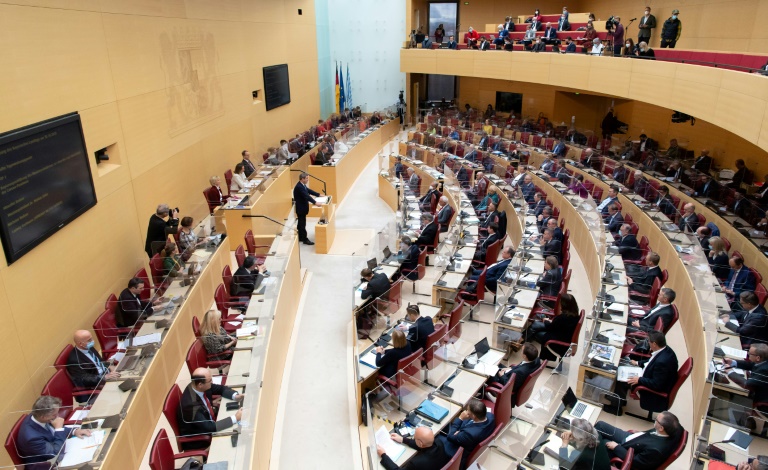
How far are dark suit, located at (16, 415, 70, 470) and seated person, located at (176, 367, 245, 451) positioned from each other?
45.0 inches

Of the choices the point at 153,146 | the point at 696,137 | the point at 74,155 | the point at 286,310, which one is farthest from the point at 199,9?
the point at 696,137

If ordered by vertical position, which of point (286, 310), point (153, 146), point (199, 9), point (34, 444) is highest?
point (199, 9)

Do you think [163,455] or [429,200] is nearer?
[163,455]

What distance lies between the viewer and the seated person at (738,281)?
852 cm

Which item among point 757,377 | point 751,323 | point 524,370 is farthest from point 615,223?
point 524,370

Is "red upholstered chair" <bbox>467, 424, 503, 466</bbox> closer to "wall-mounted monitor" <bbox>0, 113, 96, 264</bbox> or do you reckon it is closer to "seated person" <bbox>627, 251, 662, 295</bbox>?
"seated person" <bbox>627, 251, 662, 295</bbox>

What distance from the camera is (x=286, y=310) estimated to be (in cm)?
887

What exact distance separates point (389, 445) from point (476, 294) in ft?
13.4

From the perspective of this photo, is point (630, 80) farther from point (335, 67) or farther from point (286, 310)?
point (335, 67)

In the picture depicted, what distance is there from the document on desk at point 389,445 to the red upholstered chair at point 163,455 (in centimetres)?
185

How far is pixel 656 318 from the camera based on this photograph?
25.7 ft

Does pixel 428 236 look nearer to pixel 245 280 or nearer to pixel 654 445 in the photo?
pixel 245 280

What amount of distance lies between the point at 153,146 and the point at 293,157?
20.6 ft

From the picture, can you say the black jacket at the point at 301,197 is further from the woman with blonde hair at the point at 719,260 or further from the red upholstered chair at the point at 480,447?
the woman with blonde hair at the point at 719,260
